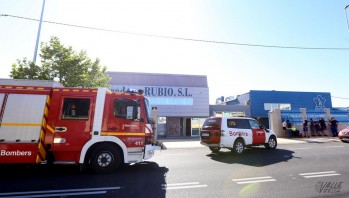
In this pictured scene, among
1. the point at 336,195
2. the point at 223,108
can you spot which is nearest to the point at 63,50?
the point at 336,195

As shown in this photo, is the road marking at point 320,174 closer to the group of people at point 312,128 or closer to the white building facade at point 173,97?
the group of people at point 312,128

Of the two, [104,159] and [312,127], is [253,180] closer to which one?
[104,159]

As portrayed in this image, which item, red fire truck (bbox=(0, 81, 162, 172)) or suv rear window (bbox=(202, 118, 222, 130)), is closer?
red fire truck (bbox=(0, 81, 162, 172))

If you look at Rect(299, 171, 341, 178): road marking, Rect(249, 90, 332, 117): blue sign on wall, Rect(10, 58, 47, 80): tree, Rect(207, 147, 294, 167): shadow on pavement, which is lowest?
Rect(299, 171, 341, 178): road marking

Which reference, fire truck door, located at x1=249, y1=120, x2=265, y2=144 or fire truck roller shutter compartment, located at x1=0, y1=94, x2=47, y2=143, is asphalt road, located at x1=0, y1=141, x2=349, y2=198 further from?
fire truck door, located at x1=249, y1=120, x2=265, y2=144

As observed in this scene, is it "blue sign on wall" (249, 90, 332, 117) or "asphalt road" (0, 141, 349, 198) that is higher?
"blue sign on wall" (249, 90, 332, 117)

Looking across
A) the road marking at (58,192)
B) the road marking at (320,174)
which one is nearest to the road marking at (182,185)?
the road marking at (58,192)

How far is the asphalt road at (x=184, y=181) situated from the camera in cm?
517

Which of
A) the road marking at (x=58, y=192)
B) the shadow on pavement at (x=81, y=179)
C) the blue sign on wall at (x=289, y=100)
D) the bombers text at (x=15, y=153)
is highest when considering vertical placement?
the blue sign on wall at (x=289, y=100)

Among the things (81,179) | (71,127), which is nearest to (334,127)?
(81,179)

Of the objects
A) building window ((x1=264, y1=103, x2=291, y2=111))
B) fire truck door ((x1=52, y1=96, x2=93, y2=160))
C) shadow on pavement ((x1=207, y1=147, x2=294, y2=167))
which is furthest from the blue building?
fire truck door ((x1=52, y1=96, x2=93, y2=160))

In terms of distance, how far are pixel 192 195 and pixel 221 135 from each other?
20.8 feet

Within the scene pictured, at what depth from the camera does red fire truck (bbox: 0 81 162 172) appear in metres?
6.76

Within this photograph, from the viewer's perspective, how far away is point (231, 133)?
Answer: 1123cm
